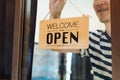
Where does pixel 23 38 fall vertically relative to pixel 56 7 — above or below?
below

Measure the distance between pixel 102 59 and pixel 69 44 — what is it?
18cm

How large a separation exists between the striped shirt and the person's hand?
230mm

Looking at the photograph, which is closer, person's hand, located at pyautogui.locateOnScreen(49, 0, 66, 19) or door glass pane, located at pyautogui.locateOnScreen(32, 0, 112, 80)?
door glass pane, located at pyautogui.locateOnScreen(32, 0, 112, 80)

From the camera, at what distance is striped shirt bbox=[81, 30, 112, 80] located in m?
0.94

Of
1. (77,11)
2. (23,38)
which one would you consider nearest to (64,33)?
(77,11)

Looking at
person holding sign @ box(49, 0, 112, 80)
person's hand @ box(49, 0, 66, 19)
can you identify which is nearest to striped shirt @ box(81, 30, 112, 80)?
person holding sign @ box(49, 0, 112, 80)

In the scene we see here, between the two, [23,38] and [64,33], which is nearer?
[64,33]

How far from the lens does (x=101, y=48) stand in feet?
3.28

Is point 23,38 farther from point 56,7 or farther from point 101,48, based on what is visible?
point 101,48

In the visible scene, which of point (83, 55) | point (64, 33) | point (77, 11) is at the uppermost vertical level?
point (77, 11)

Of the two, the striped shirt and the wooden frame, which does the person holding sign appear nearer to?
the striped shirt

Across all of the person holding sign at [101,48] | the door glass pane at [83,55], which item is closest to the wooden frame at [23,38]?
the door glass pane at [83,55]

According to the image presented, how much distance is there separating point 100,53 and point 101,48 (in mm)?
24

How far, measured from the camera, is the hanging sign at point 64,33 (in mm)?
1027
